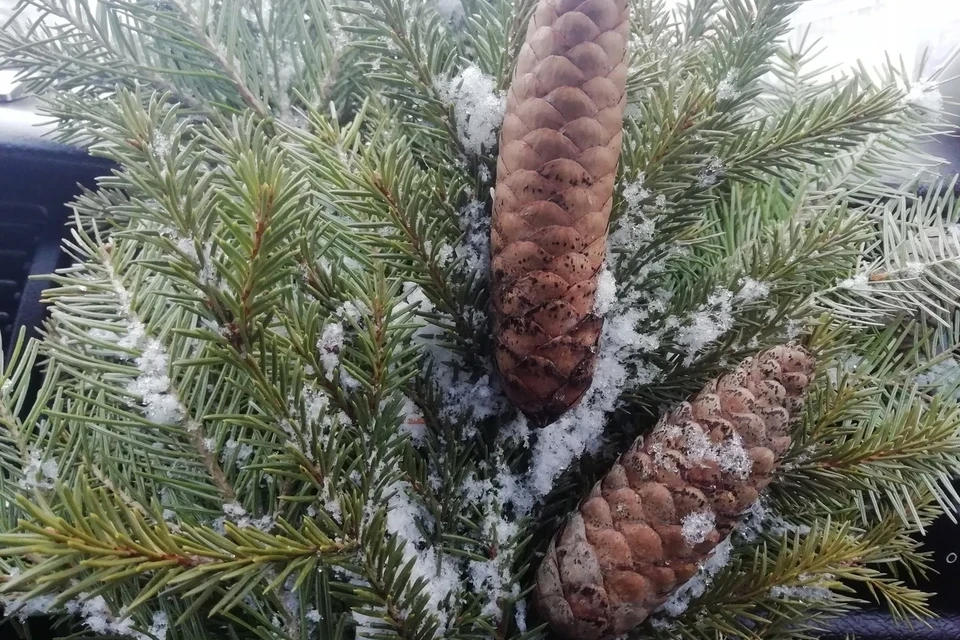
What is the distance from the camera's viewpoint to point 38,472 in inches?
12.3

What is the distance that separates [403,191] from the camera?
0.29 meters

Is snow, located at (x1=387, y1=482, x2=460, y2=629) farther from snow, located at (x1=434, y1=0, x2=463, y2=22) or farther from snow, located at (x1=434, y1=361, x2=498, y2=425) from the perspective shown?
snow, located at (x1=434, y1=0, x2=463, y2=22)

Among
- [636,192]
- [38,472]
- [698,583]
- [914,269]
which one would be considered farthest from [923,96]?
[38,472]

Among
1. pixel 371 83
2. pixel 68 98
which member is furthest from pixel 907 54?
pixel 68 98

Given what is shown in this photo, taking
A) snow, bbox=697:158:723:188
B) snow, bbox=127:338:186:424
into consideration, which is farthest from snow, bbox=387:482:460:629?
snow, bbox=697:158:723:188

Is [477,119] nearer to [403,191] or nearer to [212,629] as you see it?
[403,191]

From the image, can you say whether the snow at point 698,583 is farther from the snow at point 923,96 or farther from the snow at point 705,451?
the snow at point 923,96

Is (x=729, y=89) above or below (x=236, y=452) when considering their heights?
above

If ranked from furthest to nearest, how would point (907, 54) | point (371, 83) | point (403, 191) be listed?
point (907, 54), point (371, 83), point (403, 191)

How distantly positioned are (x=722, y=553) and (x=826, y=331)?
0.43ft

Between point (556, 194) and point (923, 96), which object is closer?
point (556, 194)

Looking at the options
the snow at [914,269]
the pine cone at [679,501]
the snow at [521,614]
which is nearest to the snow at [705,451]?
the pine cone at [679,501]

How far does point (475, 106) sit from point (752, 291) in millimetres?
176

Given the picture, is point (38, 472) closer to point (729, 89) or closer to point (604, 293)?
point (604, 293)
